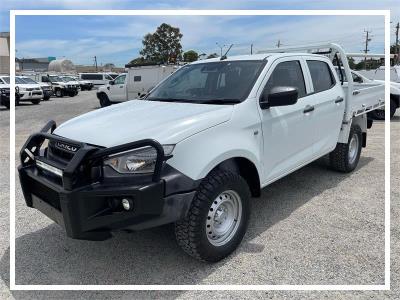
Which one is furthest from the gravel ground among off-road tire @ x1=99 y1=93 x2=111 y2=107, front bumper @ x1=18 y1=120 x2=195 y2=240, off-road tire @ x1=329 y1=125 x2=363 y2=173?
off-road tire @ x1=99 y1=93 x2=111 y2=107

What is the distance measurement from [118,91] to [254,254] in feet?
53.8

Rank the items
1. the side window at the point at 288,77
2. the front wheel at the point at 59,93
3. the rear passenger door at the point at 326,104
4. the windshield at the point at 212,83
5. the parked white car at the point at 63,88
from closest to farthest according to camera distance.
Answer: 1. the windshield at the point at 212,83
2. the side window at the point at 288,77
3. the rear passenger door at the point at 326,104
4. the parked white car at the point at 63,88
5. the front wheel at the point at 59,93

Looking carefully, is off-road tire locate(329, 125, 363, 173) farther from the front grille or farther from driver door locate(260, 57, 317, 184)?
the front grille

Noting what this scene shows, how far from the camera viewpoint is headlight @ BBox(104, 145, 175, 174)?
8.94ft

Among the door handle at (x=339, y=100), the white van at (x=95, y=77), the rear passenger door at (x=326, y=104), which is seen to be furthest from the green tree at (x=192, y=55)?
the white van at (x=95, y=77)

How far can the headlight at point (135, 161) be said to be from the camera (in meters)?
2.72

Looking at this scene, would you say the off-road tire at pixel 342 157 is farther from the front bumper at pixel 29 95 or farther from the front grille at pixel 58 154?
the front bumper at pixel 29 95

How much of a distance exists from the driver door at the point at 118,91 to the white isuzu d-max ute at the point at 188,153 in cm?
1433

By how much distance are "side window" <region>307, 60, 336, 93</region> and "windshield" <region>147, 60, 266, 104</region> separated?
1108 mm

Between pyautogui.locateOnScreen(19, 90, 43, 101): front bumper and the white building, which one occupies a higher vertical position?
pyautogui.locateOnScreen(19, 90, 43, 101): front bumper

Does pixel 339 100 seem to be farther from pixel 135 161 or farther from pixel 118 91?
pixel 118 91

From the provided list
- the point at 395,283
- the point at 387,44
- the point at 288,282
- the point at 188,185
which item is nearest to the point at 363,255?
the point at 395,283

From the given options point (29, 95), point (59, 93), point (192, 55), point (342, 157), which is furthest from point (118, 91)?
point (342, 157)

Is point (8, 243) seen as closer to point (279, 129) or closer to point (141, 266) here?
point (141, 266)
